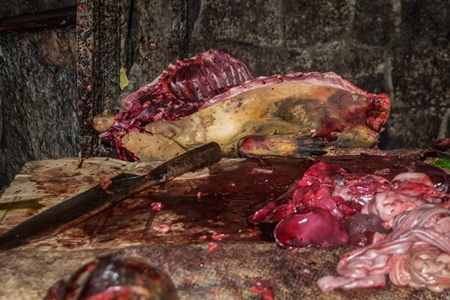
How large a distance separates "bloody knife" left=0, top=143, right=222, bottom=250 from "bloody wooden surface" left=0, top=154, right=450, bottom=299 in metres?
0.05

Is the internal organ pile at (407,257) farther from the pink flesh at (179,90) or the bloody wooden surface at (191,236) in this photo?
the pink flesh at (179,90)

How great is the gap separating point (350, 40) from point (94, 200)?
12.4 feet

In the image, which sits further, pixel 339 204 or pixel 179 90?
pixel 179 90

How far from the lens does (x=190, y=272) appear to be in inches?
89.4

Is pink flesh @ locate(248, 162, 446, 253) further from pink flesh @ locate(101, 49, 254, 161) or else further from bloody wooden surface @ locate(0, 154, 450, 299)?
pink flesh @ locate(101, 49, 254, 161)

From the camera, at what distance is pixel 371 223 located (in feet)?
8.30

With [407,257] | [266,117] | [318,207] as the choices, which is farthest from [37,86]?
[407,257]

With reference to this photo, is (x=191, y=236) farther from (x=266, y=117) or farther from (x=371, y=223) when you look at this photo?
(x=266, y=117)

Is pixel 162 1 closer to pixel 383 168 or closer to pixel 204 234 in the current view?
pixel 383 168

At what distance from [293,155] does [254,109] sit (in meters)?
0.44

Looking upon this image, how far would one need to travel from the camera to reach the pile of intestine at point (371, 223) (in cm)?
219

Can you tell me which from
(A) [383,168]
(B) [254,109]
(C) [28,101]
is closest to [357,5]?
(B) [254,109]

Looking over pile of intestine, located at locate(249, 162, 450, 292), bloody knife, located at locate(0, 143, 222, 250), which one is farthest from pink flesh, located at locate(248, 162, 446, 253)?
bloody knife, located at locate(0, 143, 222, 250)

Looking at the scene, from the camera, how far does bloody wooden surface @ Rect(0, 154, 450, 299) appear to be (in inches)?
86.9
